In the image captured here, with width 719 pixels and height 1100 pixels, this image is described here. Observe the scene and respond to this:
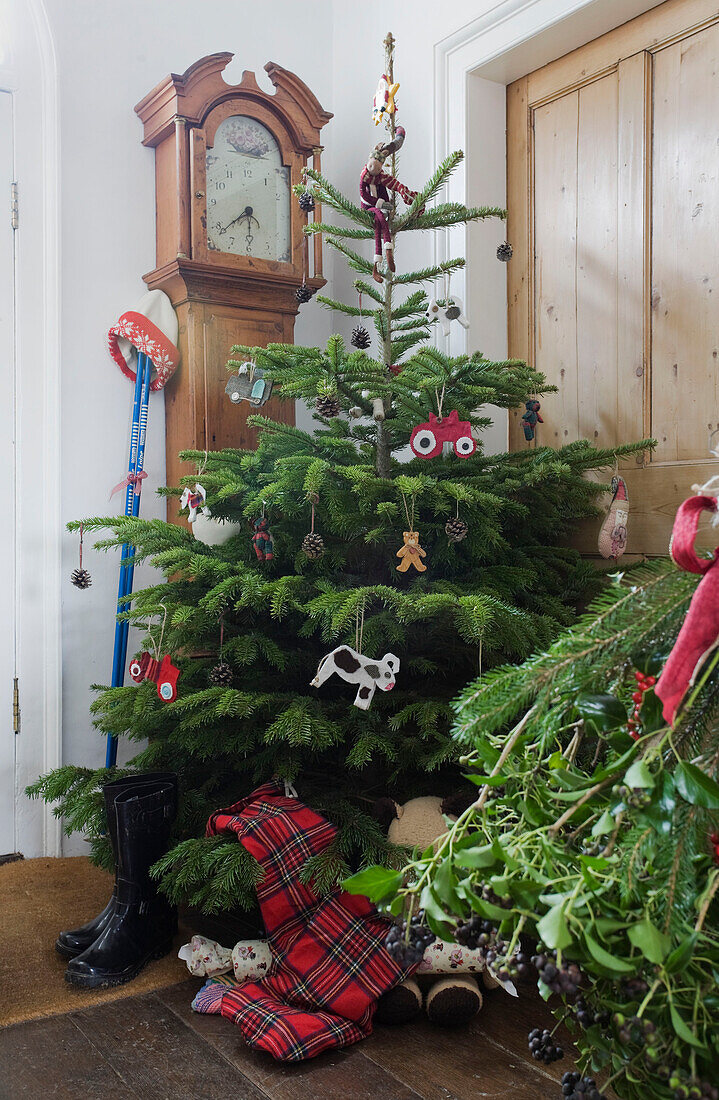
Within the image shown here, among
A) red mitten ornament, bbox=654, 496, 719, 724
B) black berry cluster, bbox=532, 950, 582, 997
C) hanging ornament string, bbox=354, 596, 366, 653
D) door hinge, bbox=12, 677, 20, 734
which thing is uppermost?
red mitten ornament, bbox=654, 496, 719, 724

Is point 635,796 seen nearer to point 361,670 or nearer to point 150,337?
point 361,670

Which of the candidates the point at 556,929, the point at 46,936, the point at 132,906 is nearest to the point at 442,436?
the point at 132,906

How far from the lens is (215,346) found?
2.23 m

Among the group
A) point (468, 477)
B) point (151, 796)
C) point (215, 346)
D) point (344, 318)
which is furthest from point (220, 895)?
point (344, 318)

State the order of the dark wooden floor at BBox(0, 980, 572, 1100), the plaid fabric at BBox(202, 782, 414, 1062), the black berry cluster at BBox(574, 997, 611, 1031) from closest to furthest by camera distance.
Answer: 1. the black berry cluster at BBox(574, 997, 611, 1031)
2. the dark wooden floor at BBox(0, 980, 572, 1100)
3. the plaid fabric at BBox(202, 782, 414, 1062)

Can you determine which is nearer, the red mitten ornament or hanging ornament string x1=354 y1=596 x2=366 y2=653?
the red mitten ornament

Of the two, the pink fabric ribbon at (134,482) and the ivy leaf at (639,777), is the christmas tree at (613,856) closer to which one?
the ivy leaf at (639,777)

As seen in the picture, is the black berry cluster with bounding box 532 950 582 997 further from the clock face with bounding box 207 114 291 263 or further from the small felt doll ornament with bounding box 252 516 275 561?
the clock face with bounding box 207 114 291 263

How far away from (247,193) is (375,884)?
6.46ft

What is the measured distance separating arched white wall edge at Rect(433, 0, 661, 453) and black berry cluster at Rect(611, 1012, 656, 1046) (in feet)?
5.66

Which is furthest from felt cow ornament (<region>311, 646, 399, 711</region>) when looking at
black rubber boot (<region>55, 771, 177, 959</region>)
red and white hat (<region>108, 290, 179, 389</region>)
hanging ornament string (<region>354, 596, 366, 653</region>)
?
red and white hat (<region>108, 290, 179, 389</region>)

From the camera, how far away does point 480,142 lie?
2.21 m

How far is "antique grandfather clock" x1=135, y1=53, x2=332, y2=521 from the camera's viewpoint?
2156 millimetres

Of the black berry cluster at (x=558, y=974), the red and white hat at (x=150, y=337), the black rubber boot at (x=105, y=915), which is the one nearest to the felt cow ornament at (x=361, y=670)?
the black rubber boot at (x=105, y=915)
